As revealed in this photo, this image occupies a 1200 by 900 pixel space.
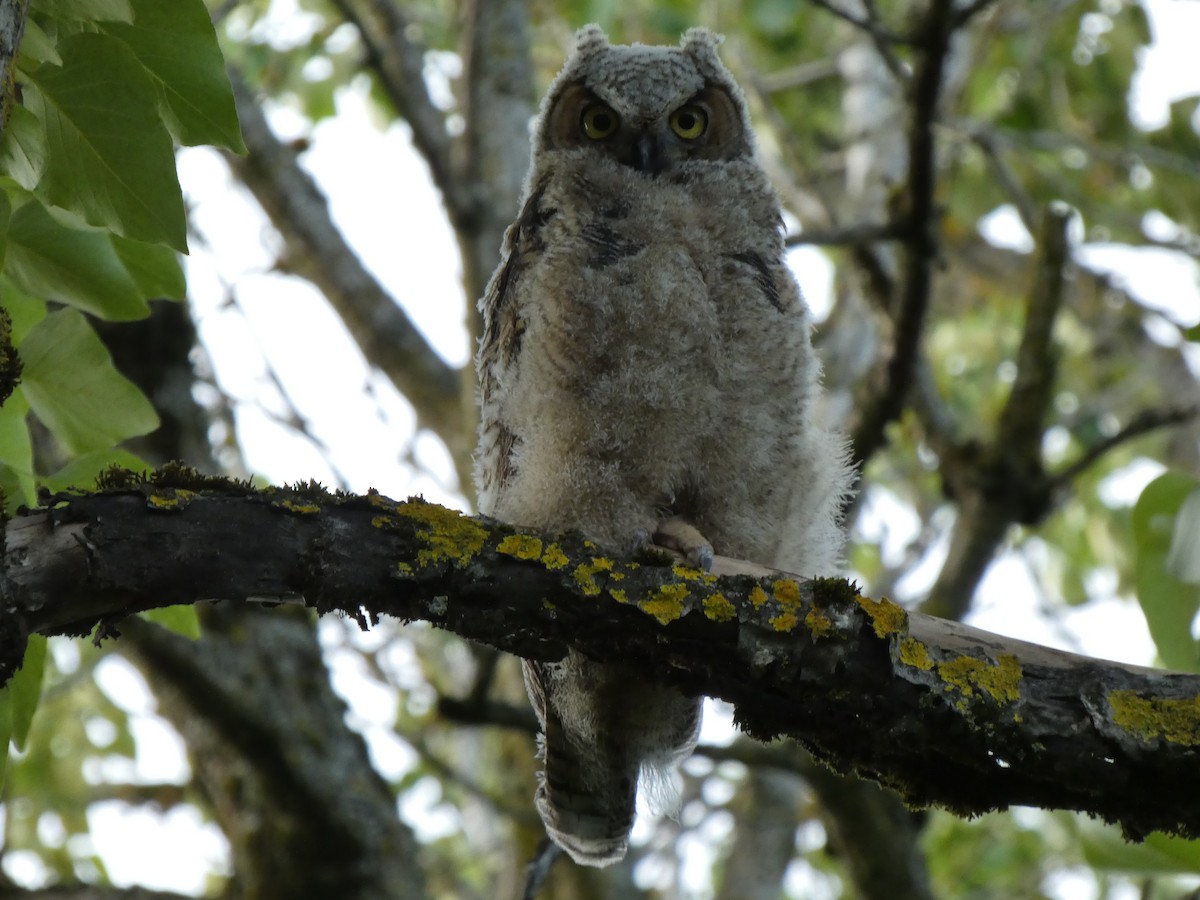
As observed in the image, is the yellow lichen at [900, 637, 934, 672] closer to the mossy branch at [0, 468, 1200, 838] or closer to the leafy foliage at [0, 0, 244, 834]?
the mossy branch at [0, 468, 1200, 838]

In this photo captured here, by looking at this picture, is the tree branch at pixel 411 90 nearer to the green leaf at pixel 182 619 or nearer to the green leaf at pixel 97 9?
the green leaf at pixel 182 619

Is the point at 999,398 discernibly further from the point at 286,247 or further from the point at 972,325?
the point at 286,247

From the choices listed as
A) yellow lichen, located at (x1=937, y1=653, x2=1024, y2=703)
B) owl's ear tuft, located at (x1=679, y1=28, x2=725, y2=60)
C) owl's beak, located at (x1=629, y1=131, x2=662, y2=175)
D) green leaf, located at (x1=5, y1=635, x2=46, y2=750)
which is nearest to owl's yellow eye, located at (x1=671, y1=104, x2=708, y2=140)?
owl's beak, located at (x1=629, y1=131, x2=662, y2=175)

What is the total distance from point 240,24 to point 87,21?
492cm

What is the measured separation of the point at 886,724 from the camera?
6.43ft

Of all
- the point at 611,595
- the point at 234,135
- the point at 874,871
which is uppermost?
the point at 234,135

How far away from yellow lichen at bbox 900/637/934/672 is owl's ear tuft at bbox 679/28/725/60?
6.50 ft

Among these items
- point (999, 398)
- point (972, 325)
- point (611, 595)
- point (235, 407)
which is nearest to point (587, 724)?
point (611, 595)

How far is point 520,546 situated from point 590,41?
6.55ft

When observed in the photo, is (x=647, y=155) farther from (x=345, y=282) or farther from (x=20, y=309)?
(x=345, y=282)

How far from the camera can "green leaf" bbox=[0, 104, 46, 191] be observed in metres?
1.58

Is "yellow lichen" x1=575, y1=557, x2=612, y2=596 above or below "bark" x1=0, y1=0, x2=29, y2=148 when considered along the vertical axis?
below

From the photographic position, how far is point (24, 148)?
1.59 m

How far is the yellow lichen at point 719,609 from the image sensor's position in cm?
193
